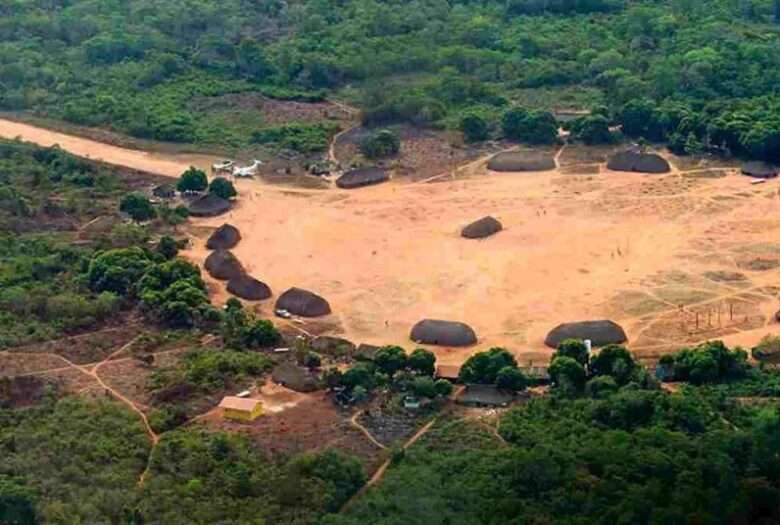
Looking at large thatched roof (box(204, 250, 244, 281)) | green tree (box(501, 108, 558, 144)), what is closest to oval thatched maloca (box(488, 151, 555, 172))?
green tree (box(501, 108, 558, 144))

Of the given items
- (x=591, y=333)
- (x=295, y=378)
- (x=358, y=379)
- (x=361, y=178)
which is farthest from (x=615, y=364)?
(x=361, y=178)

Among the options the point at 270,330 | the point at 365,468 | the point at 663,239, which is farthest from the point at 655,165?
the point at 365,468

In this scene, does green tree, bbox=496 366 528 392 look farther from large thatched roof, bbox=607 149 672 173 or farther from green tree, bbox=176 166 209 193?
green tree, bbox=176 166 209 193

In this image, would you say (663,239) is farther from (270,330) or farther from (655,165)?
(270,330)

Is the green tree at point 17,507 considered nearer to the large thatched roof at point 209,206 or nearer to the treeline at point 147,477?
the treeline at point 147,477

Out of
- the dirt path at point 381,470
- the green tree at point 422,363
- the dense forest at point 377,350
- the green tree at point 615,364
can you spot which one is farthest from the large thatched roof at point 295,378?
the green tree at point 615,364

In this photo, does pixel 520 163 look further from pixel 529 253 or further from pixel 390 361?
pixel 390 361
